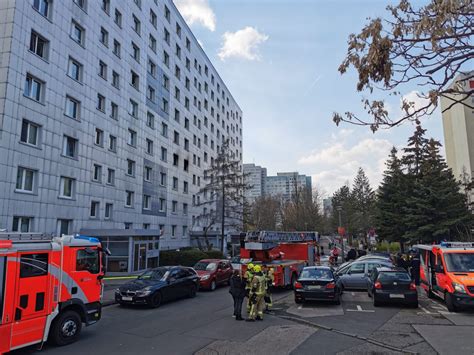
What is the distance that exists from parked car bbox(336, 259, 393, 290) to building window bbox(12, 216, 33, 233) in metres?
16.7

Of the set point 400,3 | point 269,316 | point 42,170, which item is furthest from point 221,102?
point 400,3

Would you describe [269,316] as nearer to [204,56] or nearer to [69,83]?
[69,83]

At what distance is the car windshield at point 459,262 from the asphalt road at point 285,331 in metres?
1.53

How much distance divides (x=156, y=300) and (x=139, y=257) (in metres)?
12.8

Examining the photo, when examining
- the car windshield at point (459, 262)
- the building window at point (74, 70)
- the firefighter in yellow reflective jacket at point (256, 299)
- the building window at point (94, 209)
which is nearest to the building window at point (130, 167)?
the building window at point (94, 209)

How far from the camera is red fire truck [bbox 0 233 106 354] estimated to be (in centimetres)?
761

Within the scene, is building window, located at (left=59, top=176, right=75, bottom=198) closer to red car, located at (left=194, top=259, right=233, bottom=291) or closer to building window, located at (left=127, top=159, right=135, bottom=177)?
building window, located at (left=127, top=159, right=135, bottom=177)

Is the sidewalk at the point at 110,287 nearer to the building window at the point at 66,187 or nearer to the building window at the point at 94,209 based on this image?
the building window at the point at 94,209

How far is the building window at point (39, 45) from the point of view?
2111 cm

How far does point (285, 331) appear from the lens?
978 cm

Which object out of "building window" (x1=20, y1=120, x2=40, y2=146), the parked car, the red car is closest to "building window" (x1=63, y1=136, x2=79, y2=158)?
"building window" (x1=20, y1=120, x2=40, y2=146)

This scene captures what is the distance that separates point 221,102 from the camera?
6462cm

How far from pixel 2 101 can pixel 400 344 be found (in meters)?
20.1

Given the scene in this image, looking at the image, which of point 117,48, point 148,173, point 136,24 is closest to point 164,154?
point 148,173
